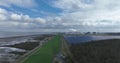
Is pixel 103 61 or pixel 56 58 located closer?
pixel 56 58

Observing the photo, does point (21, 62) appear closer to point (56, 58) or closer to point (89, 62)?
point (56, 58)

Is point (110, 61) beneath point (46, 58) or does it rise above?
beneath

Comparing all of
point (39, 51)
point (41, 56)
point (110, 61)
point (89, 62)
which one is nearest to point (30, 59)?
point (41, 56)

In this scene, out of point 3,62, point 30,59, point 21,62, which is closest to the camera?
point 21,62

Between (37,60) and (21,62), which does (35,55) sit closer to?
(37,60)

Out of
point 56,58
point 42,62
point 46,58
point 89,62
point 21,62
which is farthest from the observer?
point 89,62

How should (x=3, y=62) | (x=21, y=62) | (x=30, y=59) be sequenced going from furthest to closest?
(x=3, y=62)
(x=30, y=59)
(x=21, y=62)

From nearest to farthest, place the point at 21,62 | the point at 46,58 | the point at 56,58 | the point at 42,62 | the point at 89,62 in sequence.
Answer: the point at 21,62, the point at 42,62, the point at 46,58, the point at 56,58, the point at 89,62

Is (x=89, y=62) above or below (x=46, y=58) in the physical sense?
below

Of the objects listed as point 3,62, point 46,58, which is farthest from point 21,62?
point 3,62
